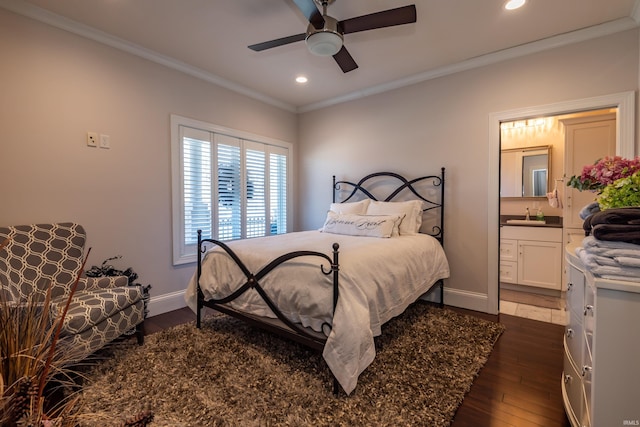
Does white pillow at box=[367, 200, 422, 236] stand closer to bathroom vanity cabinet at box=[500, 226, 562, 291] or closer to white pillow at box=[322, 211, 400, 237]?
white pillow at box=[322, 211, 400, 237]

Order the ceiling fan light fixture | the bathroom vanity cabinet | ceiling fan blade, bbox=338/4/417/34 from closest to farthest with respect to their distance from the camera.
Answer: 1. ceiling fan blade, bbox=338/4/417/34
2. the ceiling fan light fixture
3. the bathroom vanity cabinet

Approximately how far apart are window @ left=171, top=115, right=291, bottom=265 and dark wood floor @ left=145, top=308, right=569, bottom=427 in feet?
3.91

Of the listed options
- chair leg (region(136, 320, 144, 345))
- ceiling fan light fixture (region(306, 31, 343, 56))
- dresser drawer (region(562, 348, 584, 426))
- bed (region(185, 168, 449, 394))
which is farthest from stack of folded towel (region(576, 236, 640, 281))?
chair leg (region(136, 320, 144, 345))

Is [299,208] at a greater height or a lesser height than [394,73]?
lesser

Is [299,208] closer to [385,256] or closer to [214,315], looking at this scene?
[214,315]

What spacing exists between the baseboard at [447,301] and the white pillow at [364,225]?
1114 mm

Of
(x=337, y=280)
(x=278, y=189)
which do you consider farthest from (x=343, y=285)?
(x=278, y=189)

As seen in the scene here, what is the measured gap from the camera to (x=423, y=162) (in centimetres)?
355

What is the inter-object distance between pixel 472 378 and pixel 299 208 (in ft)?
11.2

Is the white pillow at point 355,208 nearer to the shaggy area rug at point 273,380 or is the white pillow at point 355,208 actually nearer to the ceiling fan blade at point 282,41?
the shaggy area rug at point 273,380

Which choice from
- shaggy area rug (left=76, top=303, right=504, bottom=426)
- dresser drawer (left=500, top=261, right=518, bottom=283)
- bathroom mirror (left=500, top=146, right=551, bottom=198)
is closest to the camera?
shaggy area rug (left=76, top=303, right=504, bottom=426)

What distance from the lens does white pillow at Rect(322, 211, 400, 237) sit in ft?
9.65

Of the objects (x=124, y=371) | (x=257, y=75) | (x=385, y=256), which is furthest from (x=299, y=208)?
(x=124, y=371)

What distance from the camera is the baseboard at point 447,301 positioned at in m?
3.12
